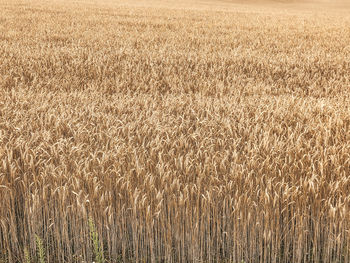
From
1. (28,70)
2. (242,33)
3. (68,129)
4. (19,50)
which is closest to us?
(68,129)

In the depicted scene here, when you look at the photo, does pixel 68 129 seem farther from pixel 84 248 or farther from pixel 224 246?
pixel 224 246

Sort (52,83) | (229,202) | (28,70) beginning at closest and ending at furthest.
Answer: (229,202) < (52,83) < (28,70)

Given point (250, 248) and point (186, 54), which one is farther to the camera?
point (186, 54)

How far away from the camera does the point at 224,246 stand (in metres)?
3.53

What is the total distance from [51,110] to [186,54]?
688 cm

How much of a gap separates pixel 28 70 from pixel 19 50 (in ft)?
7.69

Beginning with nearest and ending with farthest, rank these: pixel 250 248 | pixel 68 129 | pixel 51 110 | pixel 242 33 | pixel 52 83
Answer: pixel 250 248
pixel 68 129
pixel 51 110
pixel 52 83
pixel 242 33

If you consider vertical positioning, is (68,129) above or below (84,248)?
above

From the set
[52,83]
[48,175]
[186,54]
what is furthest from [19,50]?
[48,175]

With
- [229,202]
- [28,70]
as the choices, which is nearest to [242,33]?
[28,70]

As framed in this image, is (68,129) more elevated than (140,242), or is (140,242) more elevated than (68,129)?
(68,129)

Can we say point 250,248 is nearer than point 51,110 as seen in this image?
Yes

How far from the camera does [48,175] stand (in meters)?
3.85

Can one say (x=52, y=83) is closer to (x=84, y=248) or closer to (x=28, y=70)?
(x=28, y=70)
